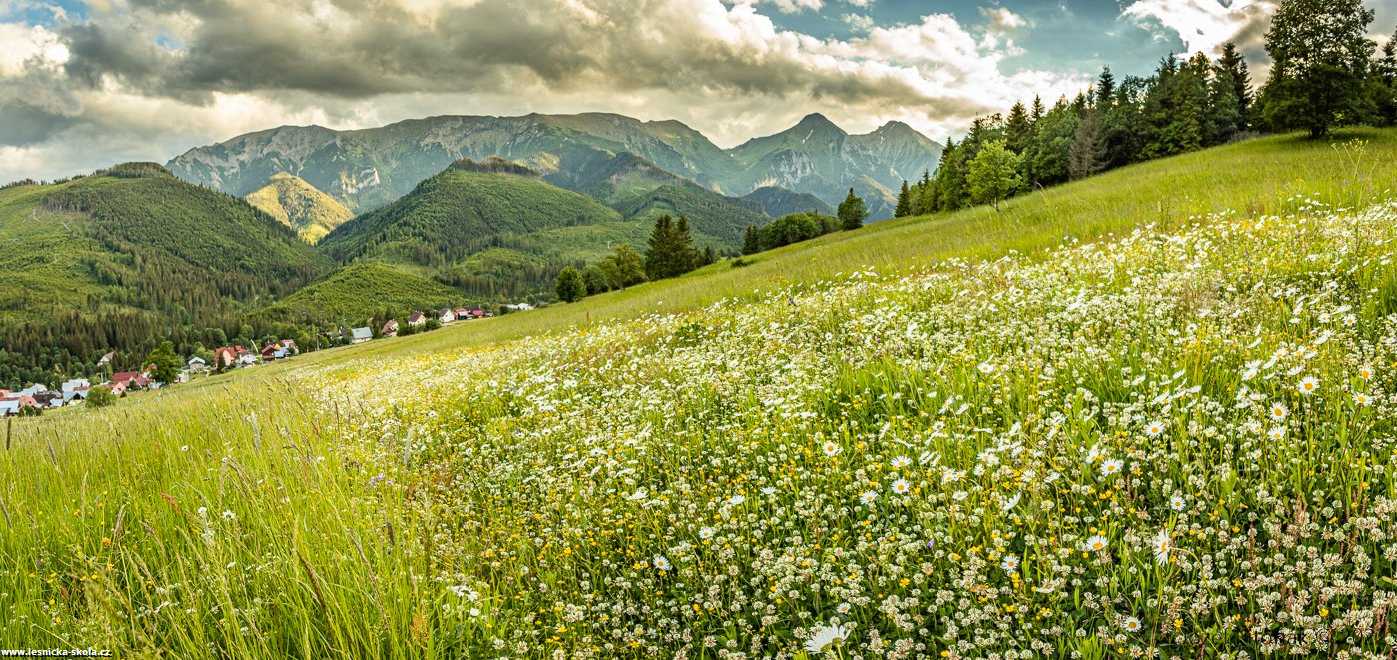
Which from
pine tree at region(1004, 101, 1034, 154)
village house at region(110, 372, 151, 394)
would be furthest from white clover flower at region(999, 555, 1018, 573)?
village house at region(110, 372, 151, 394)

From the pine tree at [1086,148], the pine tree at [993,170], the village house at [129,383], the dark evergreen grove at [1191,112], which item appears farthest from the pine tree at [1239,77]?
the village house at [129,383]

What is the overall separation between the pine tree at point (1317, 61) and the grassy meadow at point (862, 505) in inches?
1633

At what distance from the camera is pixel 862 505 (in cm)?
402

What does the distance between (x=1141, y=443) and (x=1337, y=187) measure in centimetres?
1125

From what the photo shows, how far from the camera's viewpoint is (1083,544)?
3.08 metres

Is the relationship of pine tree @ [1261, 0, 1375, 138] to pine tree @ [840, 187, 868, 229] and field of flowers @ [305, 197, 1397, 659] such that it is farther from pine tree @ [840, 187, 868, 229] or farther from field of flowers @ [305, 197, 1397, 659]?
pine tree @ [840, 187, 868, 229]

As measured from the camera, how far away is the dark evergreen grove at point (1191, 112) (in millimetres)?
35469

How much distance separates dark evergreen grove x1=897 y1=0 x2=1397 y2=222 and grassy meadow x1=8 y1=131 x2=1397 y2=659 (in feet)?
135

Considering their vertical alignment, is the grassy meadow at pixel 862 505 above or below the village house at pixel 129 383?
below

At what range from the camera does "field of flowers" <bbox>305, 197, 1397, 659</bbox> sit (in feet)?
8.94

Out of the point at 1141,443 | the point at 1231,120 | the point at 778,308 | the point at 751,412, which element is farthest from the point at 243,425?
the point at 1231,120

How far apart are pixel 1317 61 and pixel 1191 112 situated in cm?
3164

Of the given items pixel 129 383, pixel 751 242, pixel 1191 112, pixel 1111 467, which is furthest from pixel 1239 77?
pixel 129 383

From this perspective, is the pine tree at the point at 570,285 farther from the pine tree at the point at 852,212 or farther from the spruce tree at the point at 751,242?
the pine tree at the point at 852,212
